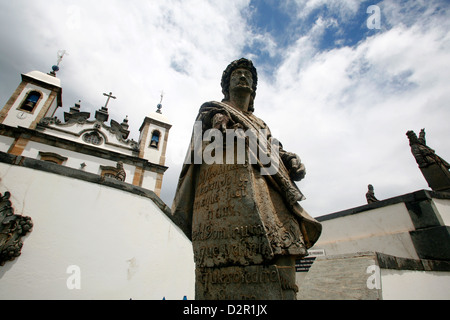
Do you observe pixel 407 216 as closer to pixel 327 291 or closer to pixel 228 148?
pixel 327 291

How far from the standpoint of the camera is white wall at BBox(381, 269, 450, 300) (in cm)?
272

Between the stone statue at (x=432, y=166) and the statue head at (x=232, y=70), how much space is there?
5.30 metres

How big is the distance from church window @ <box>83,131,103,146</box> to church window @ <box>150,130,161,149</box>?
173 inches

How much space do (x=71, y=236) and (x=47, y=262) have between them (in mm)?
441

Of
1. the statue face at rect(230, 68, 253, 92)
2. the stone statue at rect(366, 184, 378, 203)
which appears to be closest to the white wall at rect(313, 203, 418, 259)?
the stone statue at rect(366, 184, 378, 203)

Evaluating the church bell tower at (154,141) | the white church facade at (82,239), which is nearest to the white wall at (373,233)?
the white church facade at (82,239)

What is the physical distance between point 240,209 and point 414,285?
318 cm

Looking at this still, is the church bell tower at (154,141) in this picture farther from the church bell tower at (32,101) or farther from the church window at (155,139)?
the church bell tower at (32,101)

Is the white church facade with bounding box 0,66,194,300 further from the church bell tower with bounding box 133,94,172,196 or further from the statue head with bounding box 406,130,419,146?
the church bell tower with bounding box 133,94,172,196

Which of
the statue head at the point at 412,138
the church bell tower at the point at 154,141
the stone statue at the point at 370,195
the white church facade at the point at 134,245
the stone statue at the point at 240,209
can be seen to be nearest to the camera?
the stone statue at the point at 240,209

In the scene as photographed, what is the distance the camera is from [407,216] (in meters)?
4.29

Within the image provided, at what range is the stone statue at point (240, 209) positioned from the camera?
1.59 m
